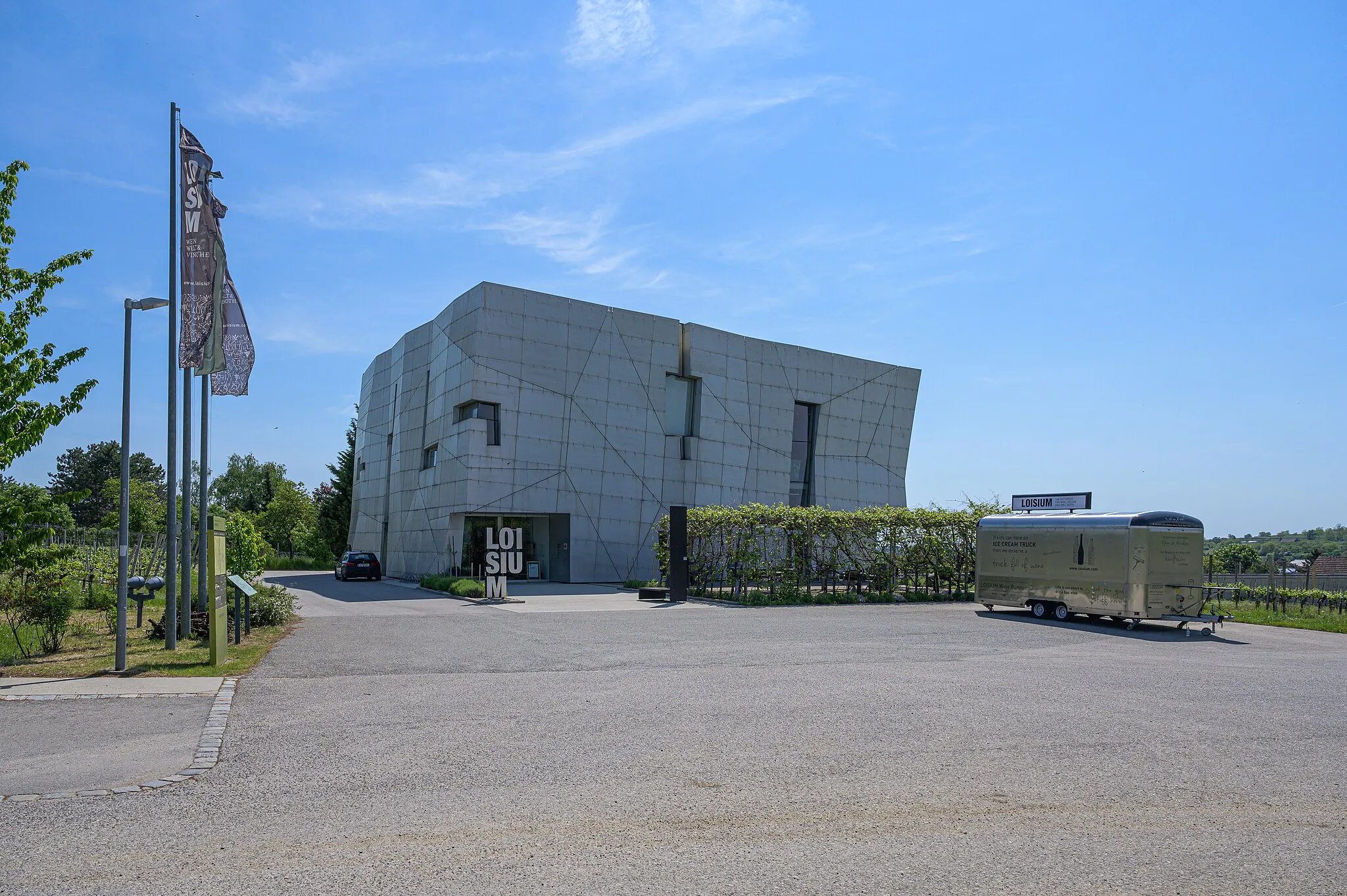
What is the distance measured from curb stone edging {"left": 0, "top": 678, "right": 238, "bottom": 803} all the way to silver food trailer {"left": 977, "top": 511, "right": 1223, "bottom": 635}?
57.7 feet

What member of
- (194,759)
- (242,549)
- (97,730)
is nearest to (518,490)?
(242,549)

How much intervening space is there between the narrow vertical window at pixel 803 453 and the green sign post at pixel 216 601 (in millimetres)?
38904

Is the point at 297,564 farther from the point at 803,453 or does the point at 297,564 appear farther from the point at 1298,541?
the point at 1298,541

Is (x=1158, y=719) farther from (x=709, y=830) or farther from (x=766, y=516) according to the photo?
(x=766, y=516)

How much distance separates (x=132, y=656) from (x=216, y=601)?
2324 millimetres

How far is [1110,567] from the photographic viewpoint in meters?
20.4

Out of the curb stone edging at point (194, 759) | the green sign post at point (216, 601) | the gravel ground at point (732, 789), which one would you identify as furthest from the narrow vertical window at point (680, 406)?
the curb stone edging at point (194, 759)

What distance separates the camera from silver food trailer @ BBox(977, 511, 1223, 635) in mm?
19938

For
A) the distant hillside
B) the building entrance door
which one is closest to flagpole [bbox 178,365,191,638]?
the building entrance door

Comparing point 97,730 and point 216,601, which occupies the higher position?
point 216,601

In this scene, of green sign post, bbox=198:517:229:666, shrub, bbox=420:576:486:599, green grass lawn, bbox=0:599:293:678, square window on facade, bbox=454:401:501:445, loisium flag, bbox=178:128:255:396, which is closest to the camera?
green grass lawn, bbox=0:599:293:678

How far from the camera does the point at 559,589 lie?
34.1 meters

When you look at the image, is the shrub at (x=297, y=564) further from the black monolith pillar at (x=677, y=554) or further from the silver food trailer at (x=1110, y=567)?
the silver food trailer at (x=1110, y=567)

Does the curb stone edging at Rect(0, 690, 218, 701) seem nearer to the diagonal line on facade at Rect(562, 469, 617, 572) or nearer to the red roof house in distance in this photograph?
the diagonal line on facade at Rect(562, 469, 617, 572)
